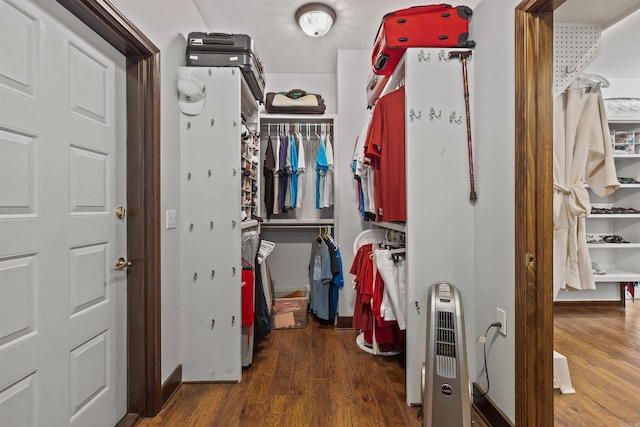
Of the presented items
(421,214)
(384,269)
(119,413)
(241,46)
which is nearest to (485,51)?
(421,214)

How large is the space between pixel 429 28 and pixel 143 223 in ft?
6.36

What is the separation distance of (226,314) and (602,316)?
3791 millimetres

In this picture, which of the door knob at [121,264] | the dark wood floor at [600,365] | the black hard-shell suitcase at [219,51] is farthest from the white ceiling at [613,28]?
the door knob at [121,264]

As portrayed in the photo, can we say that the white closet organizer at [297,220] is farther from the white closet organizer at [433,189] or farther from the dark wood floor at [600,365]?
the dark wood floor at [600,365]

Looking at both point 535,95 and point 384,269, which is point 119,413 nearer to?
point 384,269

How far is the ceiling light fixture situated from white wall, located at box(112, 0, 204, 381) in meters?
0.86

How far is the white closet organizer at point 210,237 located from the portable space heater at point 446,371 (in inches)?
47.8

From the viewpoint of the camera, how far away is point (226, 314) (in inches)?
79.4

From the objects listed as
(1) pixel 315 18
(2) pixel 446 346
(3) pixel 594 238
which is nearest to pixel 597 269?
(3) pixel 594 238

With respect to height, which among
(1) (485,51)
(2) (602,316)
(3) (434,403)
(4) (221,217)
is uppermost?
(1) (485,51)

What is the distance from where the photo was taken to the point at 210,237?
201 centimetres

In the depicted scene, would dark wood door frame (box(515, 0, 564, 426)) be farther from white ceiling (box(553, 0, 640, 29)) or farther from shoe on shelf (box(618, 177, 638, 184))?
shoe on shelf (box(618, 177, 638, 184))

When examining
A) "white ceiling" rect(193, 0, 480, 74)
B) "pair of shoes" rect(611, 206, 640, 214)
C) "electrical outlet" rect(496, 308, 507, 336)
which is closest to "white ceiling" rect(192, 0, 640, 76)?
"white ceiling" rect(193, 0, 480, 74)

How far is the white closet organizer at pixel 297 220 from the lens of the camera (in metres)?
3.31
